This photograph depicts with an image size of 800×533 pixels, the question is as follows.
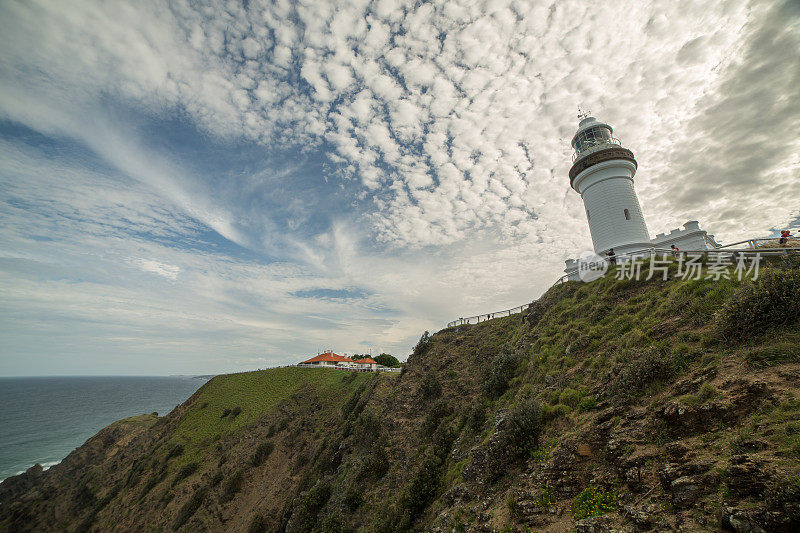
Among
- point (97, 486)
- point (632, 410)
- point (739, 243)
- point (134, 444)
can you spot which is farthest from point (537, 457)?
point (134, 444)

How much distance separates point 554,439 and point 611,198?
62.8ft

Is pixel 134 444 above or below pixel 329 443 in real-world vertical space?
below

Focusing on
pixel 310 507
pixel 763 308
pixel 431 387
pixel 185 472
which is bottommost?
pixel 185 472

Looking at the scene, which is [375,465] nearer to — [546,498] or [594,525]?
[546,498]

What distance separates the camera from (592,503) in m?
7.63

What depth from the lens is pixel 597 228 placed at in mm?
22797

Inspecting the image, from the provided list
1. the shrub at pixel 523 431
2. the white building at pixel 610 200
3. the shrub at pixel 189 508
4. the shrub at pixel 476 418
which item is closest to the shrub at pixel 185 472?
the shrub at pixel 189 508

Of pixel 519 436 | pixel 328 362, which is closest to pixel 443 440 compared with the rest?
pixel 519 436

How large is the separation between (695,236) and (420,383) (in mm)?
21857

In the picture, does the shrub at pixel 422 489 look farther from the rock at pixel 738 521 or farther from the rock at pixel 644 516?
the rock at pixel 738 521

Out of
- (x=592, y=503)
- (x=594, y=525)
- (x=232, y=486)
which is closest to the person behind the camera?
(x=594, y=525)

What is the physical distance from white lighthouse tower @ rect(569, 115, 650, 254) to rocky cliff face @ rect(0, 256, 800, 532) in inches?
215

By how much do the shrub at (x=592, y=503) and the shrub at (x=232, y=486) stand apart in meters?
34.3

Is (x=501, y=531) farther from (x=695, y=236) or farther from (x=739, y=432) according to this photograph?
(x=695, y=236)
